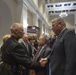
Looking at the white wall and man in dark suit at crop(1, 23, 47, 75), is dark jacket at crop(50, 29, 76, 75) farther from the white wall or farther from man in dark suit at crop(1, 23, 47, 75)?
the white wall

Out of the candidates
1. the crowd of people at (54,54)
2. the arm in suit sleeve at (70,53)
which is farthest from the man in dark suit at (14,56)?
the arm in suit sleeve at (70,53)

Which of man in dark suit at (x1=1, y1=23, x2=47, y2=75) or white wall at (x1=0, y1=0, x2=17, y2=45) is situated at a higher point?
white wall at (x1=0, y1=0, x2=17, y2=45)

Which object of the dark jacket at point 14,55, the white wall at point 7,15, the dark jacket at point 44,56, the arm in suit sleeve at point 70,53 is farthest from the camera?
the white wall at point 7,15

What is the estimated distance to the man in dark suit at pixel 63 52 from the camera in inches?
97.6

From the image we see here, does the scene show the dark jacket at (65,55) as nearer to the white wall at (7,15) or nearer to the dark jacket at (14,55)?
the dark jacket at (14,55)

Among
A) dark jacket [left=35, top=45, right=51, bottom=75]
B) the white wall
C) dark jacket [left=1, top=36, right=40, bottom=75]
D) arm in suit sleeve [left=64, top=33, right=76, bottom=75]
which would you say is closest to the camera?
arm in suit sleeve [left=64, top=33, right=76, bottom=75]

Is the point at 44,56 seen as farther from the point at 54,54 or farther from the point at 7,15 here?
the point at 7,15

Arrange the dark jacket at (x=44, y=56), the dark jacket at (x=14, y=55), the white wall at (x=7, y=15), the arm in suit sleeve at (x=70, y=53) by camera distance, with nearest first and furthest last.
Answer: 1. the arm in suit sleeve at (x=70, y=53)
2. the dark jacket at (x=14, y=55)
3. the dark jacket at (x=44, y=56)
4. the white wall at (x=7, y=15)

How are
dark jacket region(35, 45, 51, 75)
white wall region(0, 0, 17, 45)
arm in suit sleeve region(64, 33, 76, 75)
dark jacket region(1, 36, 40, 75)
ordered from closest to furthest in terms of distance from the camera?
arm in suit sleeve region(64, 33, 76, 75) → dark jacket region(1, 36, 40, 75) → dark jacket region(35, 45, 51, 75) → white wall region(0, 0, 17, 45)

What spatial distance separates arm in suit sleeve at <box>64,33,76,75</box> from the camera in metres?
2.46

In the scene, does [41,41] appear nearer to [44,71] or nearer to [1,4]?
[44,71]

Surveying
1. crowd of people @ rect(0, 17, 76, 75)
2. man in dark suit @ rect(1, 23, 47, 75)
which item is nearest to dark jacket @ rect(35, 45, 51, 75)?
crowd of people @ rect(0, 17, 76, 75)

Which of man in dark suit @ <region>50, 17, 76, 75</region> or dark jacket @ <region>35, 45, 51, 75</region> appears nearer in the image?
man in dark suit @ <region>50, 17, 76, 75</region>

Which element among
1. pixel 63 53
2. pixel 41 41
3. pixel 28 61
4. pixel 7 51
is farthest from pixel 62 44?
pixel 41 41
